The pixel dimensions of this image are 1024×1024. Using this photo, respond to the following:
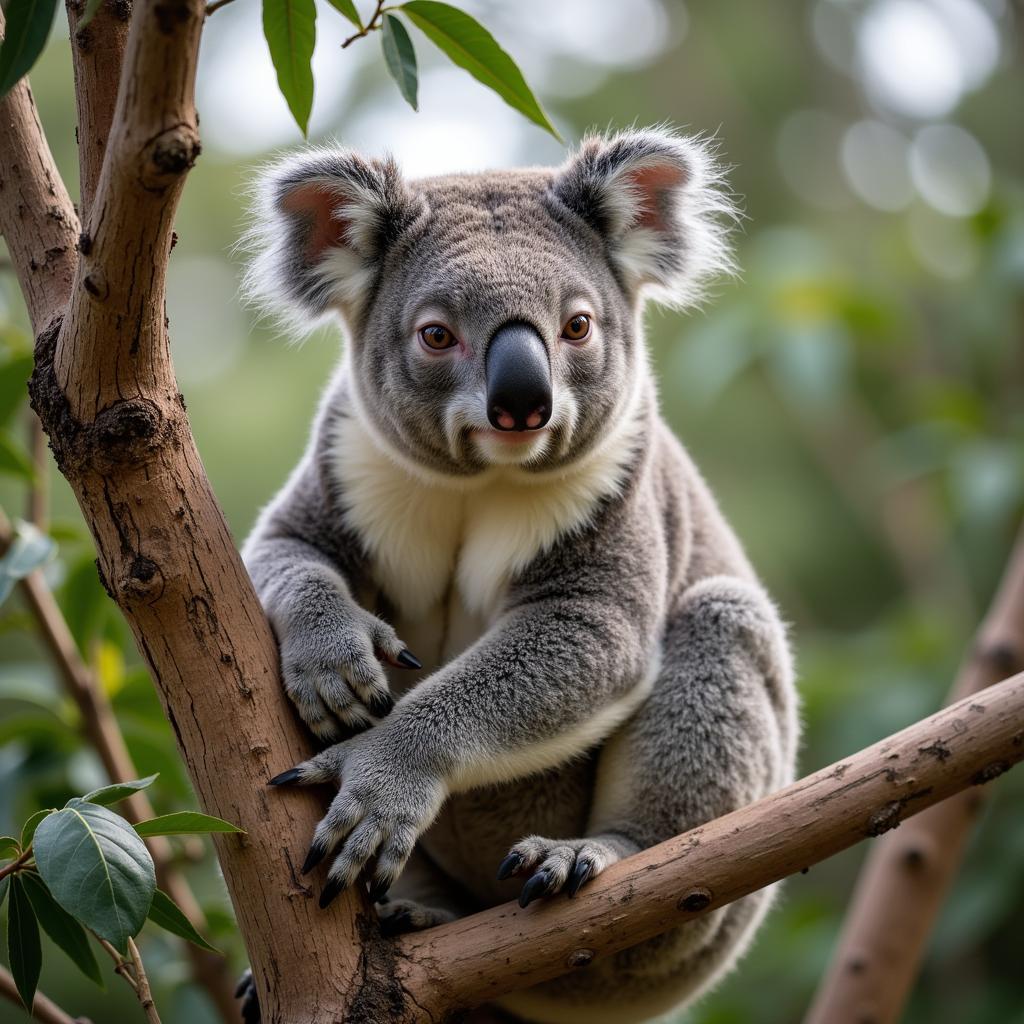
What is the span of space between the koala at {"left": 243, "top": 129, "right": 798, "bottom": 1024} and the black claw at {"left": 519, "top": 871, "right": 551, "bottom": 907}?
20 centimetres

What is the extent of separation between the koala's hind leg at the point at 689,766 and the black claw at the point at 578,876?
1.20ft

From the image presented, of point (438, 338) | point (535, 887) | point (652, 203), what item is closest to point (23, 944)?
point (535, 887)

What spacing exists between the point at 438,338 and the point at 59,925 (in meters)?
1.46

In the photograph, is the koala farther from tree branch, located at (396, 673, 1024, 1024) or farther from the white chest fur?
tree branch, located at (396, 673, 1024, 1024)

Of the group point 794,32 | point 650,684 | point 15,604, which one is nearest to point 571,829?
point 650,684

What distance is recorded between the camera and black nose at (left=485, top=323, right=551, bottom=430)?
2604 mm

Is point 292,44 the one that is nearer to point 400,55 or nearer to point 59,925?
point 400,55

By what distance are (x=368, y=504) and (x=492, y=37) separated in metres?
1.41

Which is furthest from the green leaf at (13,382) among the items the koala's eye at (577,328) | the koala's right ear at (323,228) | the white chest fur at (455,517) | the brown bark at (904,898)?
the brown bark at (904,898)

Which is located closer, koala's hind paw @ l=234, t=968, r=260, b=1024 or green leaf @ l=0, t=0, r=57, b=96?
green leaf @ l=0, t=0, r=57, b=96

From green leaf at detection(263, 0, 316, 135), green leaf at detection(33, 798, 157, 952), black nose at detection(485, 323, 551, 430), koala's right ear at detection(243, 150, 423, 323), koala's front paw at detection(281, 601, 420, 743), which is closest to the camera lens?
green leaf at detection(33, 798, 157, 952)

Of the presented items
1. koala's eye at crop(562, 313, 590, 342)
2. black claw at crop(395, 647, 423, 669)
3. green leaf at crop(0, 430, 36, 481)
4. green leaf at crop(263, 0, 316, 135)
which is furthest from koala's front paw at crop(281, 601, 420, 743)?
green leaf at crop(263, 0, 316, 135)

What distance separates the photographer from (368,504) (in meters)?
3.20

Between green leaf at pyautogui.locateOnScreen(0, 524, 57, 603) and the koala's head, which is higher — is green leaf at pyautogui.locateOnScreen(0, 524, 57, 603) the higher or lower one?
the lower one
